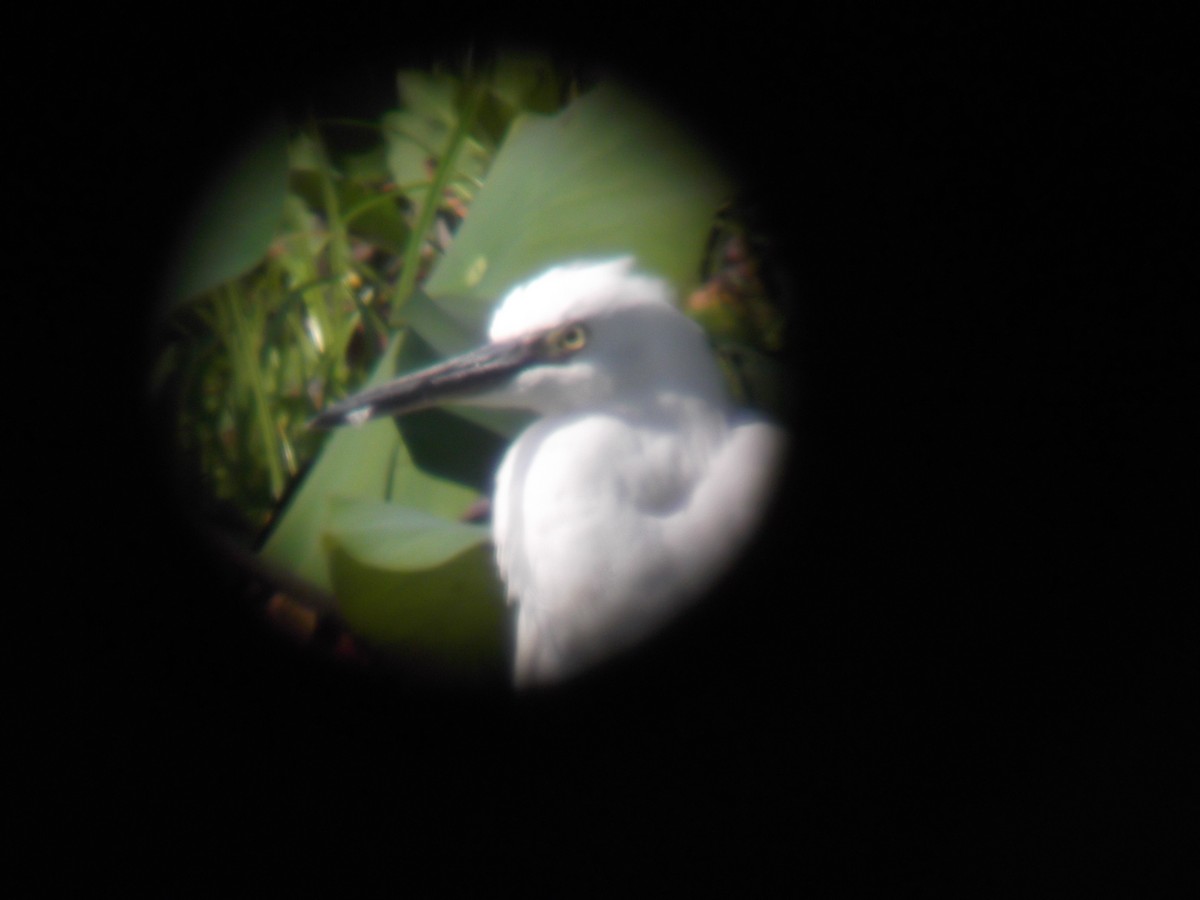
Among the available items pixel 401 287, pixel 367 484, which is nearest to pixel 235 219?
pixel 401 287

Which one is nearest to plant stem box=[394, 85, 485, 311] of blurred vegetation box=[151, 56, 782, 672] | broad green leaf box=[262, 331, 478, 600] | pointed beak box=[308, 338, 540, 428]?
blurred vegetation box=[151, 56, 782, 672]

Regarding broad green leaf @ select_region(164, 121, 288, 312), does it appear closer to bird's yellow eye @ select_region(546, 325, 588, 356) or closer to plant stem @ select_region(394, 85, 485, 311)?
plant stem @ select_region(394, 85, 485, 311)

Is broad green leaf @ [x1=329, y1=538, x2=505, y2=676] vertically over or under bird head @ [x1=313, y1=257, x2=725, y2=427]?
under

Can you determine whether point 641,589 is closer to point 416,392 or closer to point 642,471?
point 642,471

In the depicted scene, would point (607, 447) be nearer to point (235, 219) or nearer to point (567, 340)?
point (567, 340)

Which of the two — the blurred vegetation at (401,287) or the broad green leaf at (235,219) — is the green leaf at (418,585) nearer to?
the blurred vegetation at (401,287)

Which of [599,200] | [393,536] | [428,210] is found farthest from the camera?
[428,210]

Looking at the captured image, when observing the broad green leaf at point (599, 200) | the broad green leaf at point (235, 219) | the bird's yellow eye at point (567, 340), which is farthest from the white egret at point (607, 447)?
the broad green leaf at point (235, 219)

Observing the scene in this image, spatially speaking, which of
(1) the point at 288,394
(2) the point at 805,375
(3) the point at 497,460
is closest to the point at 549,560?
(3) the point at 497,460
